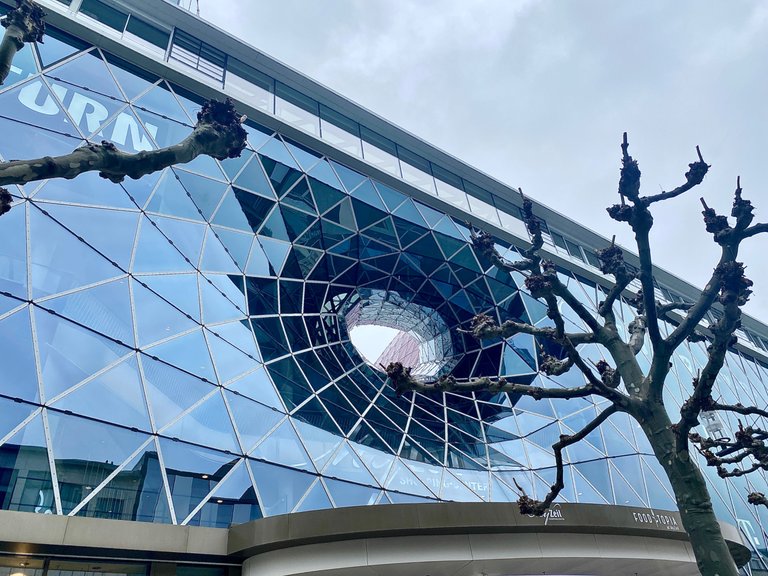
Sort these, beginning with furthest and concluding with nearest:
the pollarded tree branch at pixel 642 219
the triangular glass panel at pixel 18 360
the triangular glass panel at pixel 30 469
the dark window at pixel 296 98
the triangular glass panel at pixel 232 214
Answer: the dark window at pixel 296 98, the triangular glass panel at pixel 232 214, the triangular glass panel at pixel 18 360, the triangular glass panel at pixel 30 469, the pollarded tree branch at pixel 642 219

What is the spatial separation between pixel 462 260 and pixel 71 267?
646 inches

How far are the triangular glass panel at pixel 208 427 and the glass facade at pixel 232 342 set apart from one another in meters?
0.04

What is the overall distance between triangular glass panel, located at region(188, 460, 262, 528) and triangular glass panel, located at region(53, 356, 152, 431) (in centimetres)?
236

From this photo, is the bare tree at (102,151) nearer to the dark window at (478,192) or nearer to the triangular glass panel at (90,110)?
the triangular glass panel at (90,110)

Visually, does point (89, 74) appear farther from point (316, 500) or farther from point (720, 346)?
point (720, 346)

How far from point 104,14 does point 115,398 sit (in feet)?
44.4

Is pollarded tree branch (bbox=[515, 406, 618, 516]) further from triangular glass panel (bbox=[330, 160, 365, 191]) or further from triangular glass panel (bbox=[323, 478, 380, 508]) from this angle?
triangular glass panel (bbox=[330, 160, 365, 191])

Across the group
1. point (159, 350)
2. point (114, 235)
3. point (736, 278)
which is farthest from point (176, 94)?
point (736, 278)

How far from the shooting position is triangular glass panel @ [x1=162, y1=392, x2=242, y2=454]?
13227mm

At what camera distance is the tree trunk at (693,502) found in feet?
20.2

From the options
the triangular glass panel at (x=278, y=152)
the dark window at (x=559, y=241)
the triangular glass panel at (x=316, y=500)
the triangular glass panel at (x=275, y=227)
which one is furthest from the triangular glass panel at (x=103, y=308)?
the dark window at (x=559, y=241)

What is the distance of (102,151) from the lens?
19.4ft

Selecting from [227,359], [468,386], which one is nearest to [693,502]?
[468,386]

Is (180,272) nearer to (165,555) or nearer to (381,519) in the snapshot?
(165,555)
